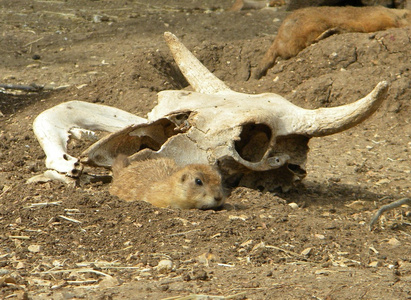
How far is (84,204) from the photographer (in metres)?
4.34

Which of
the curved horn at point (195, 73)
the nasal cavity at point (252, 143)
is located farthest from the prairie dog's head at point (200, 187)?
the curved horn at point (195, 73)

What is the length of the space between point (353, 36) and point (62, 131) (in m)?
4.55

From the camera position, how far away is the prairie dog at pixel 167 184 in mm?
4781

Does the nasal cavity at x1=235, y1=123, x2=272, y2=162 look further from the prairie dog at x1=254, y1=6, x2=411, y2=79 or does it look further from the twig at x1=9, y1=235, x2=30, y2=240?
the prairie dog at x1=254, y1=6, x2=411, y2=79

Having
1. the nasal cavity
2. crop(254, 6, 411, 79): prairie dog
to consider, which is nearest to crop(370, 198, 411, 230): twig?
the nasal cavity

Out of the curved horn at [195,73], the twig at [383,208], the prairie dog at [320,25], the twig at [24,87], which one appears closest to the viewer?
the twig at [383,208]

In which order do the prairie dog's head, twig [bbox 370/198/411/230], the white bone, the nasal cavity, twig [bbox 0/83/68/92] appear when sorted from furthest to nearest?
twig [bbox 0/83/68/92], the nasal cavity, the prairie dog's head, the white bone, twig [bbox 370/198/411/230]

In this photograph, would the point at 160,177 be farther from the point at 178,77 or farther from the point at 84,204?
the point at 178,77

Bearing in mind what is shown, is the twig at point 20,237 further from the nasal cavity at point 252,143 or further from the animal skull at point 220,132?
the nasal cavity at point 252,143

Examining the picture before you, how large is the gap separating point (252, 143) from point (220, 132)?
0.47 meters

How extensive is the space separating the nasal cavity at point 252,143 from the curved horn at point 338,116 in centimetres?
29

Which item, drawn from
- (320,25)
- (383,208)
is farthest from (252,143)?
(320,25)

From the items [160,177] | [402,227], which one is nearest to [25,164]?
[160,177]

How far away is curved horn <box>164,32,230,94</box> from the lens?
5.57m
